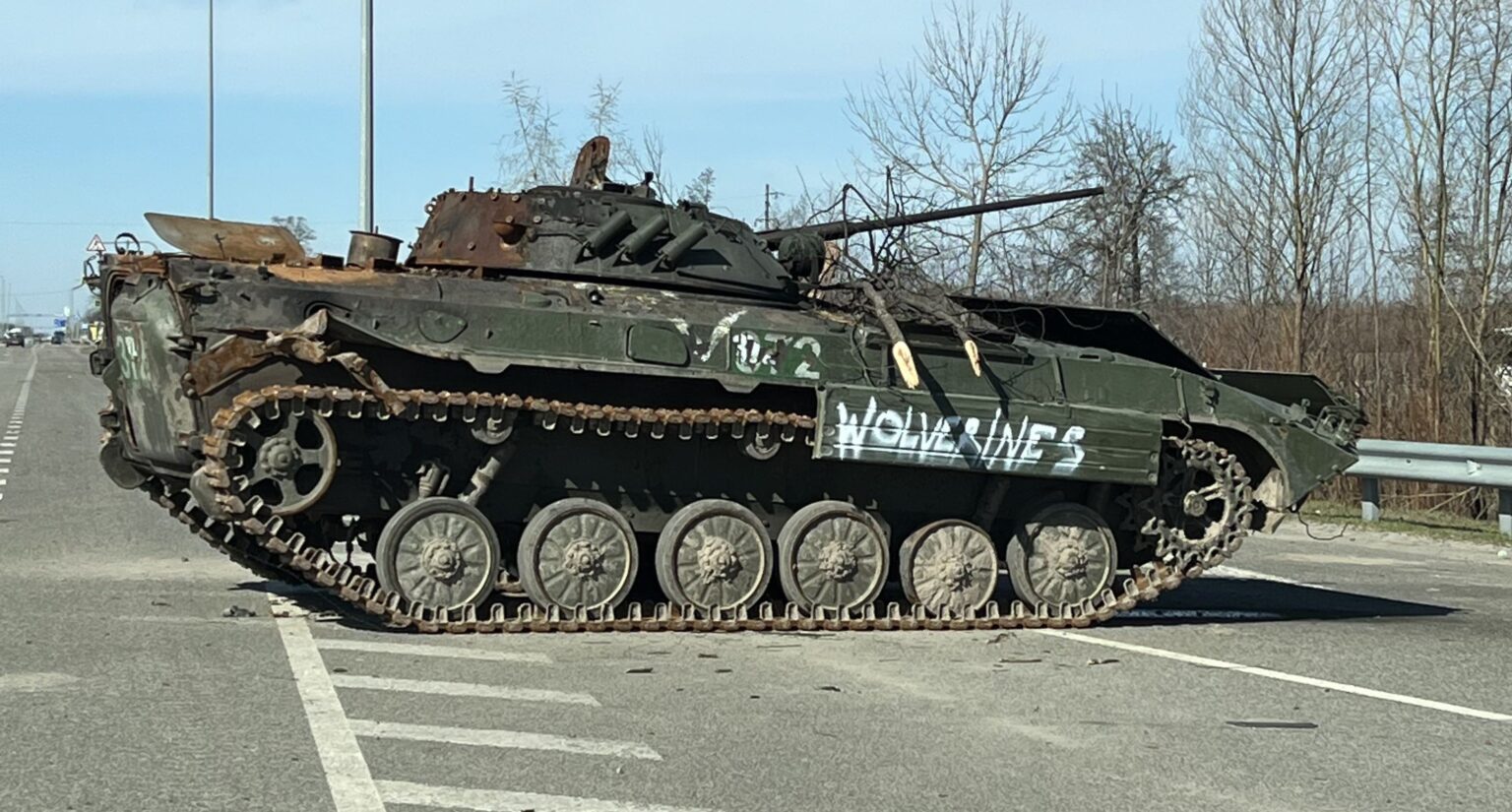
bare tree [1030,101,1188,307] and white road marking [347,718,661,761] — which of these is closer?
white road marking [347,718,661,761]

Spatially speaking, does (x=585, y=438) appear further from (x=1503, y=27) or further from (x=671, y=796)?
(x=1503, y=27)

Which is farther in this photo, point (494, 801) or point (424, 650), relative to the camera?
point (424, 650)

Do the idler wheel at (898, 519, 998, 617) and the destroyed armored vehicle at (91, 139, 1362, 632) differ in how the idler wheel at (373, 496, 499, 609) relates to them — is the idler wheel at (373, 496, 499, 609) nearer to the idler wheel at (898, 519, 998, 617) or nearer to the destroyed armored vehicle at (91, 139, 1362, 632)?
the destroyed armored vehicle at (91, 139, 1362, 632)

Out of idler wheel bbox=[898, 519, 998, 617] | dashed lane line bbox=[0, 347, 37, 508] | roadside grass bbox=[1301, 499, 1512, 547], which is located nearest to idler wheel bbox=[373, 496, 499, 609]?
idler wheel bbox=[898, 519, 998, 617]

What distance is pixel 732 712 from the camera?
8.25 m

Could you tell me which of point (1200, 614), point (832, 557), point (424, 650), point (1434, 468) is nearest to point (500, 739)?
point (424, 650)

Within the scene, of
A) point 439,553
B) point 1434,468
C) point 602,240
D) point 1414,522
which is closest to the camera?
point 439,553

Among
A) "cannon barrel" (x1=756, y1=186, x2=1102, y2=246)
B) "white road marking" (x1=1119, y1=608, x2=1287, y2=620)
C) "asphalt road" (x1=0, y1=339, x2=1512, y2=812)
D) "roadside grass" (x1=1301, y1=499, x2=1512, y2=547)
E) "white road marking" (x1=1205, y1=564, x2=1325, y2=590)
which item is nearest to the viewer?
"asphalt road" (x1=0, y1=339, x2=1512, y2=812)

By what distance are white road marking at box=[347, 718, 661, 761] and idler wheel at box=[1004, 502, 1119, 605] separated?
4891 millimetres

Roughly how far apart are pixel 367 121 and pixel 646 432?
10.5 meters

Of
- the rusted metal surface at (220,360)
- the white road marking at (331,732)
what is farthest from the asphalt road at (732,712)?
the rusted metal surface at (220,360)

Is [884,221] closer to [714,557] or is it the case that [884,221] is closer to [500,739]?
[714,557]

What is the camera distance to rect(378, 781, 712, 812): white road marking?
6316 millimetres

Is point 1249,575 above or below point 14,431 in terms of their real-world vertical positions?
below
